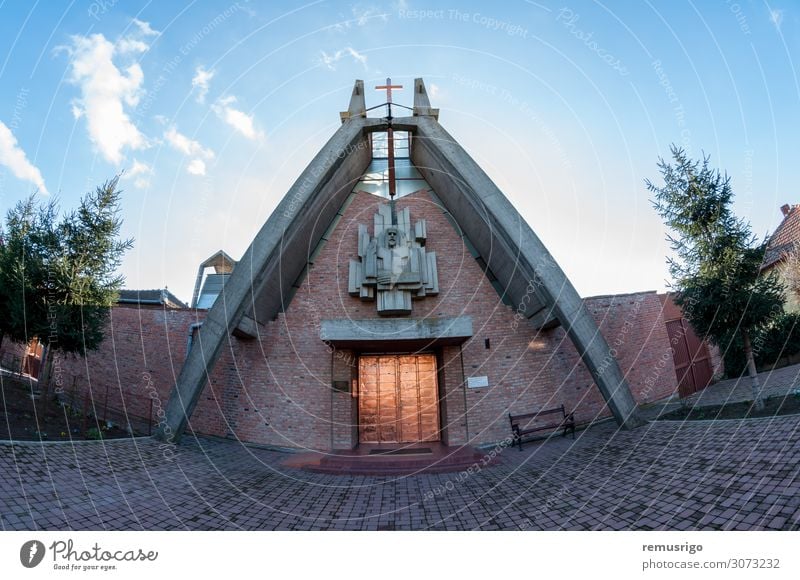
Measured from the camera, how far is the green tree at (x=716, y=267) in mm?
7691

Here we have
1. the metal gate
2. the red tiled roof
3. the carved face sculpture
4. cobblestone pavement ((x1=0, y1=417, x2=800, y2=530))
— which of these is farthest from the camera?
the red tiled roof

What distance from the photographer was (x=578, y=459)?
253 inches

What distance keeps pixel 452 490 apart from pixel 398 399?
4.75 metres

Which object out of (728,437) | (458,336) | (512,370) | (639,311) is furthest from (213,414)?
(639,311)

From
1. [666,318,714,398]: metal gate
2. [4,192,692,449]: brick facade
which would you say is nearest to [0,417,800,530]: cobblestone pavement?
[4,192,692,449]: brick facade

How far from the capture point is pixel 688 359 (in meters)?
11.5

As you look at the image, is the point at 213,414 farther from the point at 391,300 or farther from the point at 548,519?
the point at 548,519

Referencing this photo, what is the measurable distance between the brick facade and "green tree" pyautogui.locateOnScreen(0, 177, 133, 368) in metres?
2.41

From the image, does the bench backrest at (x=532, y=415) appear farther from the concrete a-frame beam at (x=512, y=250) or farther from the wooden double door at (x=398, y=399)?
the wooden double door at (x=398, y=399)

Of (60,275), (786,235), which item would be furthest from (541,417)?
(786,235)

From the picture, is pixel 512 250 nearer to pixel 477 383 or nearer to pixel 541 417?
pixel 477 383

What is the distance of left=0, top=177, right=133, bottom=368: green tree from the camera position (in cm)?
795

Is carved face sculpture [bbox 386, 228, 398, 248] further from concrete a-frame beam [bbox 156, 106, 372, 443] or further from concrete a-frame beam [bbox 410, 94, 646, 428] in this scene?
concrete a-frame beam [bbox 410, 94, 646, 428]

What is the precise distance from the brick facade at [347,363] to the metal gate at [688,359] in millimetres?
747
